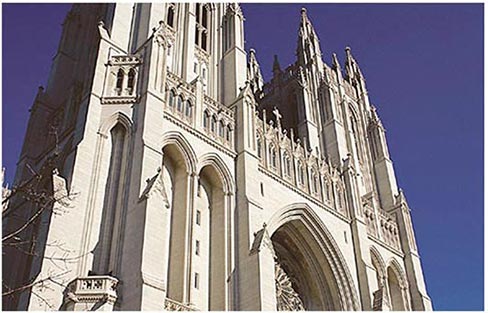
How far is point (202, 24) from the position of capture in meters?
33.6

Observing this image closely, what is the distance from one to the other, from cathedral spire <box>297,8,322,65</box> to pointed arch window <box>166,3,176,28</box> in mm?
13771

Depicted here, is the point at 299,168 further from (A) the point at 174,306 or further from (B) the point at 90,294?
(B) the point at 90,294

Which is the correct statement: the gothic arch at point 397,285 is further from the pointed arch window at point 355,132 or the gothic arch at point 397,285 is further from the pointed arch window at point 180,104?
the pointed arch window at point 180,104

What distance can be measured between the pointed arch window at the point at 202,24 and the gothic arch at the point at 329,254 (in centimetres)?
1131

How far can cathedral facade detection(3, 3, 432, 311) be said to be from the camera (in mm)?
18250

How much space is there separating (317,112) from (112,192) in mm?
21202

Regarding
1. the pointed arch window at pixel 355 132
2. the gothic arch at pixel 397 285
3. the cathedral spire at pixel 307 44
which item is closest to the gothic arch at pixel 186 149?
the gothic arch at pixel 397 285

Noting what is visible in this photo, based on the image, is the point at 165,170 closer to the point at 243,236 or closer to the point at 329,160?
the point at 243,236

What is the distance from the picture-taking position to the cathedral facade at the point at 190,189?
719 inches

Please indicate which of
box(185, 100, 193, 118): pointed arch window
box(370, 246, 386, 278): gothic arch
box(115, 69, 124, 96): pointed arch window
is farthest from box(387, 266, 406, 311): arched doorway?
box(115, 69, 124, 96): pointed arch window

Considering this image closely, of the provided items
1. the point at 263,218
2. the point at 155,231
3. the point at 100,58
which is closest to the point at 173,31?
the point at 100,58

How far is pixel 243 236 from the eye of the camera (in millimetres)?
22719

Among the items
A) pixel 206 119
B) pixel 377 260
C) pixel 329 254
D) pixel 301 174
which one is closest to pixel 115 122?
pixel 206 119

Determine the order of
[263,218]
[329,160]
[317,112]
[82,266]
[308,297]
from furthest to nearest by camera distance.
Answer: [317,112] < [329,160] < [308,297] < [263,218] < [82,266]
